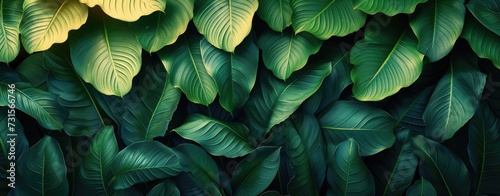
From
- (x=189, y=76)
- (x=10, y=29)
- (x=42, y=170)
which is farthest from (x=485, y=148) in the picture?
(x=10, y=29)

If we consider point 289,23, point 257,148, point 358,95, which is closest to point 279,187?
point 257,148

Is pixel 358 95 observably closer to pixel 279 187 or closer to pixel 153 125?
pixel 279 187

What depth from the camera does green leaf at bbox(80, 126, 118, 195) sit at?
5.41ft

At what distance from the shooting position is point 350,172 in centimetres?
163

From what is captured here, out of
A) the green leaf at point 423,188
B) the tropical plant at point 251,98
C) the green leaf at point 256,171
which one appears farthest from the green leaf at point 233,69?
the green leaf at point 423,188

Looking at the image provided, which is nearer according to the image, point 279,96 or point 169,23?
point 169,23

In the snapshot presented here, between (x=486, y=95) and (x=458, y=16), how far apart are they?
0.27m

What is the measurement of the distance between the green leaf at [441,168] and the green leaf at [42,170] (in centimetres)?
100

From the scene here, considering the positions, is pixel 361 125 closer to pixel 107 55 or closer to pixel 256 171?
pixel 256 171

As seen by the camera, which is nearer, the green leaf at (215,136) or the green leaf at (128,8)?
the green leaf at (128,8)

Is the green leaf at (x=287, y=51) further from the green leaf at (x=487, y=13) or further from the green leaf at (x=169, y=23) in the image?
the green leaf at (x=487, y=13)

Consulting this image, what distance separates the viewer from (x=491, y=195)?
1766 mm

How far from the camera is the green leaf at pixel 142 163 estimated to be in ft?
5.36

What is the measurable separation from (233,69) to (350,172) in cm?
44
